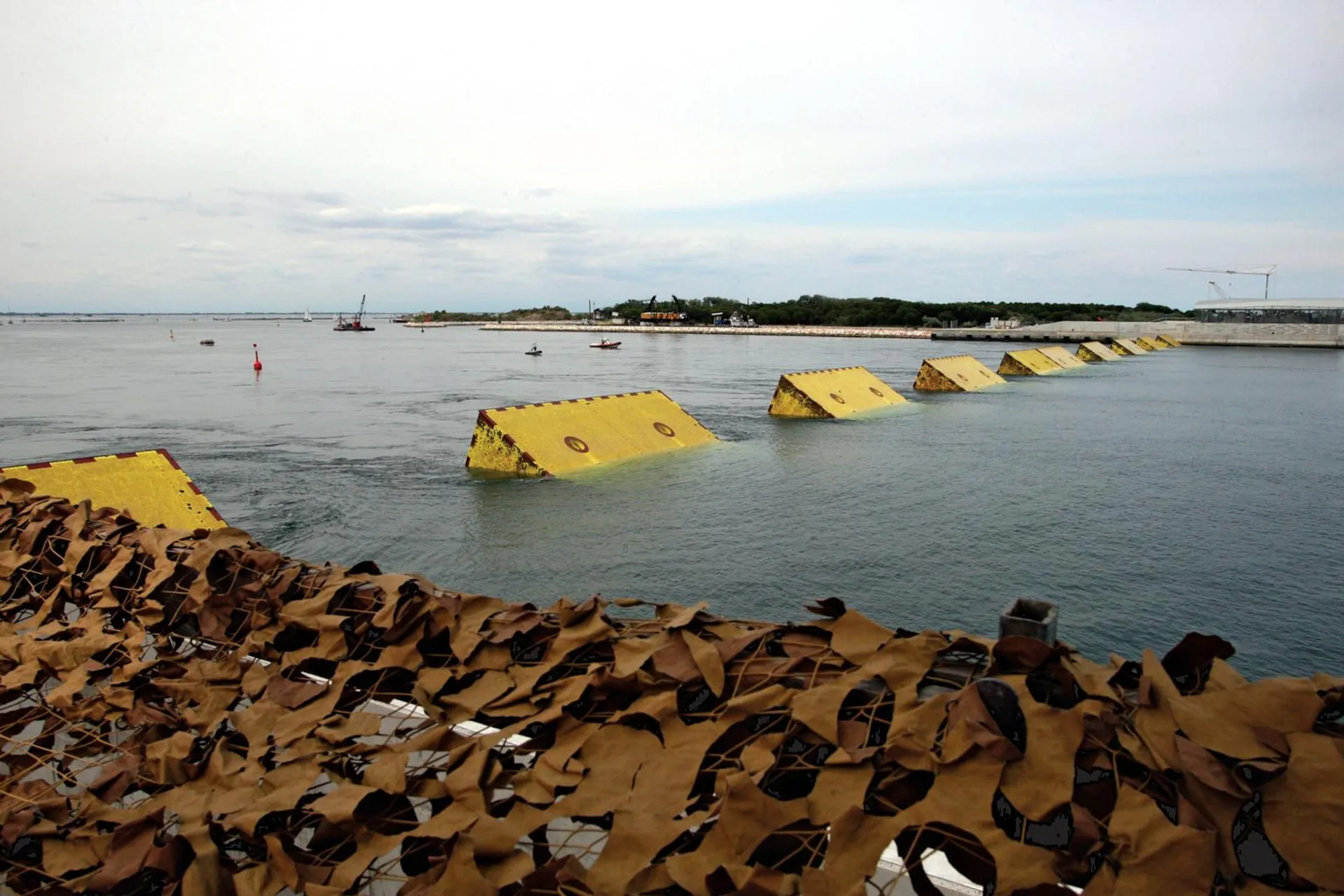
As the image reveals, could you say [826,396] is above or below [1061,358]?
below

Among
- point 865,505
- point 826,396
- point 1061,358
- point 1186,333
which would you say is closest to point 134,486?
point 865,505

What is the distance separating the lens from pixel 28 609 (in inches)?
147

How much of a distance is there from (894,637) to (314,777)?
1596mm

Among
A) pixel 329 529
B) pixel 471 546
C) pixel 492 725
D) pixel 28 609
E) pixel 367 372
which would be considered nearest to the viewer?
pixel 492 725

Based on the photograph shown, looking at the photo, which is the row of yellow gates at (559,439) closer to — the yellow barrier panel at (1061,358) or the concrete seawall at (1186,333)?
the yellow barrier panel at (1061,358)

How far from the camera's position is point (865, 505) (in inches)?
387

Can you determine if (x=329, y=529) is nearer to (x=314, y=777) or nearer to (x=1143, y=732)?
(x=314, y=777)

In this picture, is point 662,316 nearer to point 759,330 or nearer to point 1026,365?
point 759,330

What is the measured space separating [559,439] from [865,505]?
15.5ft

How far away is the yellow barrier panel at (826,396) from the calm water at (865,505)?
32.7 inches

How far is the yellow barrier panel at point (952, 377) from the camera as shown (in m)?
25.0

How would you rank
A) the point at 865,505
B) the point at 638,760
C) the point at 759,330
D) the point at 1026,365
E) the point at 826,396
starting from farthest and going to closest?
the point at 759,330, the point at 1026,365, the point at 826,396, the point at 865,505, the point at 638,760

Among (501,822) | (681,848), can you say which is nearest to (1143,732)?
(681,848)

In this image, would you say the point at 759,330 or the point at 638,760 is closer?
the point at 638,760
